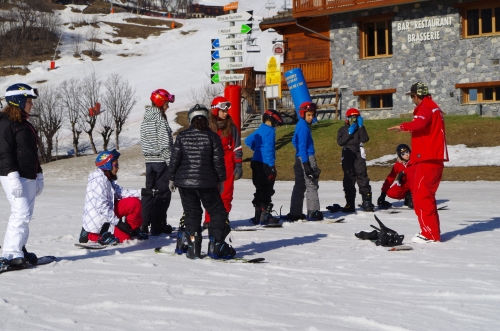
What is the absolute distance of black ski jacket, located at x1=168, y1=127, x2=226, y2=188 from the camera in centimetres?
808

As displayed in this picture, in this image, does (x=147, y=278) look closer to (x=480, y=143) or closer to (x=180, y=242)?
(x=180, y=242)

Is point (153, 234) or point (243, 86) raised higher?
point (243, 86)

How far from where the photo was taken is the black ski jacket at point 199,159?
8078mm

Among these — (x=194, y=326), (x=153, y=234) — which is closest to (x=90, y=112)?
(x=153, y=234)

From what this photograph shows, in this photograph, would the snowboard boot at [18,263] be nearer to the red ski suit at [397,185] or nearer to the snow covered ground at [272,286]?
the snow covered ground at [272,286]

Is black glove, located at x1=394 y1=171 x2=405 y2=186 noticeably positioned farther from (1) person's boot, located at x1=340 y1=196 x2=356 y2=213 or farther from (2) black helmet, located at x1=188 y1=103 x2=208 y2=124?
(2) black helmet, located at x1=188 y1=103 x2=208 y2=124

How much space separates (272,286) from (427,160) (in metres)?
3.53

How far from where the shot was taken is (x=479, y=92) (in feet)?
101

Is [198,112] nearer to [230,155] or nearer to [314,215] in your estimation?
[230,155]

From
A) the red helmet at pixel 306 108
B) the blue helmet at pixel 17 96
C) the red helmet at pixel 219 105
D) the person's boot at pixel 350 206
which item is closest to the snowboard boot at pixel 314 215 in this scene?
the person's boot at pixel 350 206

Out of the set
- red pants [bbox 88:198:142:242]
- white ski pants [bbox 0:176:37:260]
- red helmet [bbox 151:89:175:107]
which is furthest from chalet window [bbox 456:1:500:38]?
white ski pants [bbox 0:176:37:260]

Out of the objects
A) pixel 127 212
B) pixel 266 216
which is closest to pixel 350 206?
pixel 266 216

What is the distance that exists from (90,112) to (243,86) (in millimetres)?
8725

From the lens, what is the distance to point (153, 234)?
10305 millimetres
